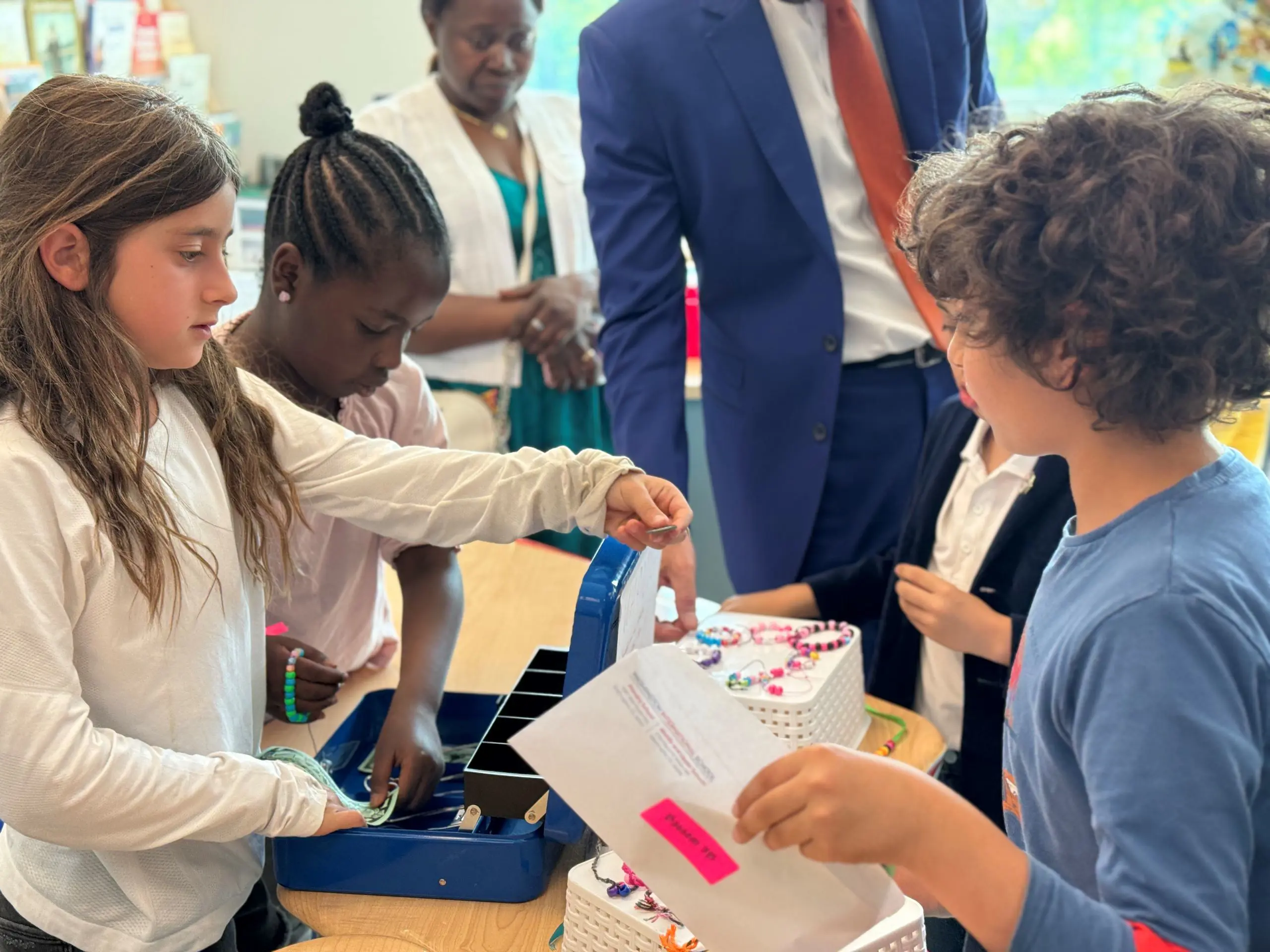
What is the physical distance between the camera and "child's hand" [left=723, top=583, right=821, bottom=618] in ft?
5.32

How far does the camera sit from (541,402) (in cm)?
250

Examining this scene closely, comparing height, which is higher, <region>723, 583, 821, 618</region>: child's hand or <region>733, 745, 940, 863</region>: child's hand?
<region>733, 745, 940, 863</region>: child's hand

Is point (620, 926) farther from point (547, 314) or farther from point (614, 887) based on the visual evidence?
point (547, 314)

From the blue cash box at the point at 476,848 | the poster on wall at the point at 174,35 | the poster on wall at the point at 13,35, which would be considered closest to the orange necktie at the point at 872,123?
the blue cash box at the point at 476,848

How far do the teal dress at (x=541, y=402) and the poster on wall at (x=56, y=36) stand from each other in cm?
138

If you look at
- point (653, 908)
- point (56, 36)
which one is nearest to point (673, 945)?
point (653, 908)

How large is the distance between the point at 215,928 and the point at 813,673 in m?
0.61

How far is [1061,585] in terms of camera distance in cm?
84

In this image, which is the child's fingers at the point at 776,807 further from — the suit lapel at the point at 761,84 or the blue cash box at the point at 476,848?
the suit lapel at the point at 761,84

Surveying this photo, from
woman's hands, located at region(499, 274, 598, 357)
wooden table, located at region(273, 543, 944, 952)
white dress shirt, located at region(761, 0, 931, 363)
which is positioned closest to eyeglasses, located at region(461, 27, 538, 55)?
woman's hands, located at region(499, 274, 598, 357)

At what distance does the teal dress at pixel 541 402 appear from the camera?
2449 mm

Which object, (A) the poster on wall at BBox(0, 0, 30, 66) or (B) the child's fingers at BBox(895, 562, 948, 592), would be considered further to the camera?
(A) the poster on wall at BBox(0, 0, 30, 66)

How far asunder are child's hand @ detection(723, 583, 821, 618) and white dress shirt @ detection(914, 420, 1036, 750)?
0.53 feet

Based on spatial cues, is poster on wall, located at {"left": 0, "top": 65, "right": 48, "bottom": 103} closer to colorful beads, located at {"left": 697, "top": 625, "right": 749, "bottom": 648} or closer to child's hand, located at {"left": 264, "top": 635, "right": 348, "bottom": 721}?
child's hand, located at {"left": 264, "top": 635, "right": 348, "bottom": 721}
